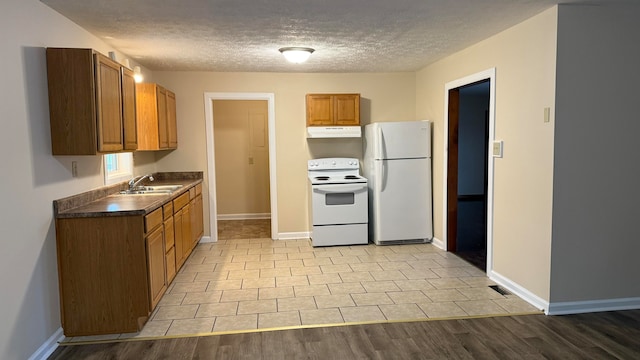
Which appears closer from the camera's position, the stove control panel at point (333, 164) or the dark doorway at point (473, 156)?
the stove control panel at point (333, 164)

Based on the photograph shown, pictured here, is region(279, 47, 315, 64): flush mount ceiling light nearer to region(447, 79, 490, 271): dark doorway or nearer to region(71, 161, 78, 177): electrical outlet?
region(71, 161, 78, 177): electrical outlet

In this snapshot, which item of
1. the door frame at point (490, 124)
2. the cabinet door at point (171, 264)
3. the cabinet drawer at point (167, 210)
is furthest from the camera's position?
the door frame at point (490, 124)

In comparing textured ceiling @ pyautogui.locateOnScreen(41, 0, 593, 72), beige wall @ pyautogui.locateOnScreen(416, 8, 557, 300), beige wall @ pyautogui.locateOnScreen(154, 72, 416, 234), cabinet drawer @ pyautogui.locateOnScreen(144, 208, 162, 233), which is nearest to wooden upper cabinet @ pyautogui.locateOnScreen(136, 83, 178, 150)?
textured ceiling @ pyautogui.locateOnScreen(41, 0, 593, 72)

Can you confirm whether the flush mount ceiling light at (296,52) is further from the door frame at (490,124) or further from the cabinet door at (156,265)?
the cabinet door at (156,265)

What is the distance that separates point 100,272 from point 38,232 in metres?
0.48

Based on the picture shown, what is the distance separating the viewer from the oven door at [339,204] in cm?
540

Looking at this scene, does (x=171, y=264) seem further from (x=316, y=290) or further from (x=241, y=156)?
(x=241, y=156)

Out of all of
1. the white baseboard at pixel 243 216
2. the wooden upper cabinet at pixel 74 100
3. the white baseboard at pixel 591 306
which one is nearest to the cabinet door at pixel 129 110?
the wooden upper cabinet at pixel 74 100

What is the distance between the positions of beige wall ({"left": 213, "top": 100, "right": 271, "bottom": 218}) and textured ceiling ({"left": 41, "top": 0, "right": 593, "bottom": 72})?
231 centimetres

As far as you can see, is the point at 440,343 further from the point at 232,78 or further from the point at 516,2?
the point at 232,78

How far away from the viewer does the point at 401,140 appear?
5.38m

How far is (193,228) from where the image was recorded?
16.6 ft

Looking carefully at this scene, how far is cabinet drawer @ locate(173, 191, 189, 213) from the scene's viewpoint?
412 cm

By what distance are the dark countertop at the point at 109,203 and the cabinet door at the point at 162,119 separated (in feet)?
2.26
